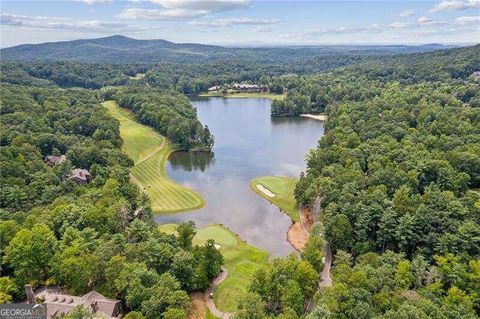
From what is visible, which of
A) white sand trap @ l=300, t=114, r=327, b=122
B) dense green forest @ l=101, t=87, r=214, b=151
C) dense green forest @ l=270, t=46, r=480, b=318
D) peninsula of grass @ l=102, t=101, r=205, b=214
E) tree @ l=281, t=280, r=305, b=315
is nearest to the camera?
dense green forest @ l=270, t=46, r=480, b=318

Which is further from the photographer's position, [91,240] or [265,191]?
[265,191]

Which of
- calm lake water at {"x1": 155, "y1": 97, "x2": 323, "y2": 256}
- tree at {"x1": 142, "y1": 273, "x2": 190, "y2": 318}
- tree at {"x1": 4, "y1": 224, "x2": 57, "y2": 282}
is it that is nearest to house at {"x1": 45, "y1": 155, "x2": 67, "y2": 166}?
calm lake water at {"x1": 155, "y1": 97, "x2": 323, "y2": 256}

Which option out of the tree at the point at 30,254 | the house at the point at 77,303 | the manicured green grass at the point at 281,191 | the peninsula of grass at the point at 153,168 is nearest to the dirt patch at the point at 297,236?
the manicured green grass at the point at 281,191

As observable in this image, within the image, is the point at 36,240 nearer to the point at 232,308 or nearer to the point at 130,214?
the point at 130,214

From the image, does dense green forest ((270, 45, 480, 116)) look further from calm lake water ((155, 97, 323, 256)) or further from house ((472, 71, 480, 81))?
calm lake water ((155, 97, 323, 256))

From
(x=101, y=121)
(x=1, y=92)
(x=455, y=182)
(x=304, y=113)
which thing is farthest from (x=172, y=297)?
(x=304, y=113)

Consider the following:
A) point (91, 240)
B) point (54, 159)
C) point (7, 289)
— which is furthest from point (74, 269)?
point (54, 159)

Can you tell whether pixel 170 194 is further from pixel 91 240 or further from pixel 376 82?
pixel 376 82
